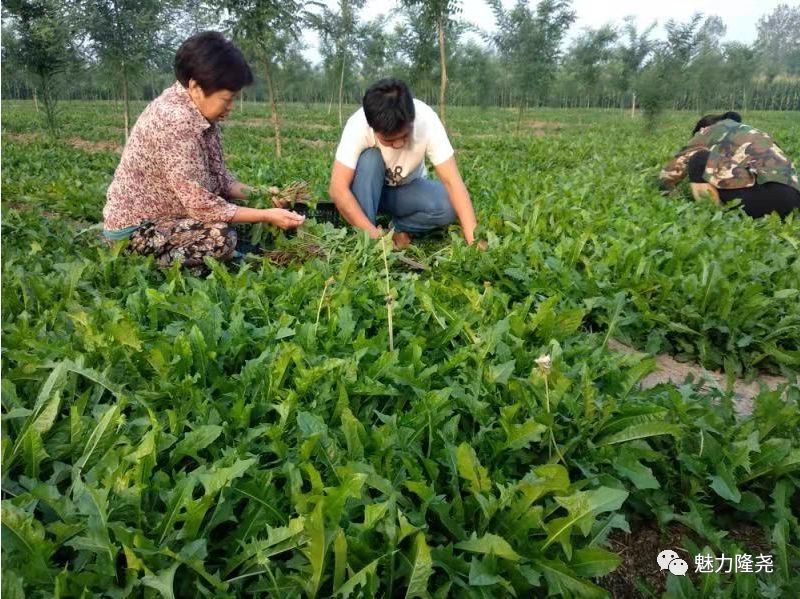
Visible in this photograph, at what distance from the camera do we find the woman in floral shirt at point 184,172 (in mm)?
3121

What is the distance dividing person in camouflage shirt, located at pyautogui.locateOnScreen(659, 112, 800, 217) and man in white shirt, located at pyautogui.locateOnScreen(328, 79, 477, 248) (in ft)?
8.53

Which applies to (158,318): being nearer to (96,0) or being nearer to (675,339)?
(675,339)

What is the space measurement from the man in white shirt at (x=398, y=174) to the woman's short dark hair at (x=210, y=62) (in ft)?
2.55

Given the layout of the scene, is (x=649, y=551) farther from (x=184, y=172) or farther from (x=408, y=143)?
(x=408, y=143)

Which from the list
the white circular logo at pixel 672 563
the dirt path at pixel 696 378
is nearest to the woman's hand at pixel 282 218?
the dirt path at pixel 696 378

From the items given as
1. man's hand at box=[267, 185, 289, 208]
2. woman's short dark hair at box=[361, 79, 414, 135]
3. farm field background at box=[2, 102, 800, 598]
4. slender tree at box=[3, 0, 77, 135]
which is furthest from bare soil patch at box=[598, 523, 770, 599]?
slender tree at box=[3, 0, 77, 135]

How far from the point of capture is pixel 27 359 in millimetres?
2156

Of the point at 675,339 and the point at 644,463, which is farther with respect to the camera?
the point at 675,339

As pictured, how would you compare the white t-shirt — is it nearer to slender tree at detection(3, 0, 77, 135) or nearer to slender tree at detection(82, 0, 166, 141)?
slender tree at detection(82, 0, 166, 141)

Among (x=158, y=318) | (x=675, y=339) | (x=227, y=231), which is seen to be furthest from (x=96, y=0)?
(x=675, y=339)

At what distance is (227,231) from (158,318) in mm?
942

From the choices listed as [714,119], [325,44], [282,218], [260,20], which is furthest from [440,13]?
[325,44]

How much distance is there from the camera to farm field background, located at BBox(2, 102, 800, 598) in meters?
1.51

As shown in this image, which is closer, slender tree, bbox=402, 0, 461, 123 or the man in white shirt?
the man in white shirt
